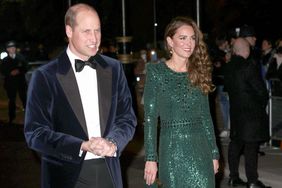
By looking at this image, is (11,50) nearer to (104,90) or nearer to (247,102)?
(247,102)

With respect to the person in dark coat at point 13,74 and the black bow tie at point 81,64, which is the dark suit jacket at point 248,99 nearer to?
the black bow tie at point 81,64

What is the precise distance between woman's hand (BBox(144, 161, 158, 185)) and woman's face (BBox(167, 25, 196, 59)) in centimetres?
86

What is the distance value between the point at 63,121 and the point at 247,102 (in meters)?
4.50

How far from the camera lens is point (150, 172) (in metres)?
4.95

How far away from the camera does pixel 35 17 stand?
49375 millimetres

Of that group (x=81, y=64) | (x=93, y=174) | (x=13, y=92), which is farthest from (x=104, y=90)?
(x=13, y=92)

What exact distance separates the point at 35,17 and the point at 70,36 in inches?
1828

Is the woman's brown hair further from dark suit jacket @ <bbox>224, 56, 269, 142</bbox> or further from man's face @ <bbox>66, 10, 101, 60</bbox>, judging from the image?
dark suit jacket @ <bbox>224, 56, 269, 142</bbox>

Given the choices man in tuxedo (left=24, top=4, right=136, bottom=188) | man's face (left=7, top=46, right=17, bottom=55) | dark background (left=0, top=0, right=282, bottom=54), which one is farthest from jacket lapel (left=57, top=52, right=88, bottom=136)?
dark background (left=0, top=0, right=282, bottom=54)

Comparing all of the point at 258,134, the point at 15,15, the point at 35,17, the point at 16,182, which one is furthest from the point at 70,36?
the point at 15,15

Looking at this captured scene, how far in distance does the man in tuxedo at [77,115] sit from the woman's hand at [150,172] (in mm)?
1027

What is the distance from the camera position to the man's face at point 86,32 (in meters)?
3.79

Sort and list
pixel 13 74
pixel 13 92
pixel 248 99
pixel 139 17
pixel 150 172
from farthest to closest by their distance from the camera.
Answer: pixel 139 17 < pixel 13 92 < pixel 13 74 < pixel 248 99 < pixel 150 172

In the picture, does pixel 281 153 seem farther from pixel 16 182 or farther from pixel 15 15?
pixel 15 15
